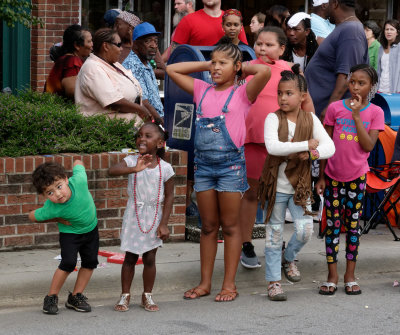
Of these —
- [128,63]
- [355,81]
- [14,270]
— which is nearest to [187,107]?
[128,63]

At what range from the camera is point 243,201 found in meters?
6.91

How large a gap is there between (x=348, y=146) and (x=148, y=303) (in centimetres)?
194

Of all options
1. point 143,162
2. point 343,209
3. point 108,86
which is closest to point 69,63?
point 108,86

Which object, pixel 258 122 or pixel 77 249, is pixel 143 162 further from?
pixel 258 122

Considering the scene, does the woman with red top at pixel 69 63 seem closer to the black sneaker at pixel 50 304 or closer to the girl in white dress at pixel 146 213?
the girl in white dress at pixel 146 213

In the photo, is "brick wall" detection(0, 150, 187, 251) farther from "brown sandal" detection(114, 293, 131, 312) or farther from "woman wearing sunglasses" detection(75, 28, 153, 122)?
"brown sandal" detection(114, 293, 131, 312)

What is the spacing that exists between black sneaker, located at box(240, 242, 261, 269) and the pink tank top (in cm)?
84

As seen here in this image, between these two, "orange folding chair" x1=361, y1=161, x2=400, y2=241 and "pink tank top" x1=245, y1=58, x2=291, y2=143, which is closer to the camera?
"pink tank top" x1=245, y1=58, x2=291, y2=143

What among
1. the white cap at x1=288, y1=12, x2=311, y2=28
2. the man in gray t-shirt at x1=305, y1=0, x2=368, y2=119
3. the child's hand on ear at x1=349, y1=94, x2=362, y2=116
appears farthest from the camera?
the white cap at x1=288, y1=12, x2=311, y2=28

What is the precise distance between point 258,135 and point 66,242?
1847mm

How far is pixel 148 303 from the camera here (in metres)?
5.95

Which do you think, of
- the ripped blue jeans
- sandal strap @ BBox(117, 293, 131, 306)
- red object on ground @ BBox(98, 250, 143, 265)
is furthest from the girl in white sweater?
red object on ground @ BBox(98, 250, 143, 265)

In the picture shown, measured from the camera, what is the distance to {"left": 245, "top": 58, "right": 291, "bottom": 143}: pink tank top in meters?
6.76

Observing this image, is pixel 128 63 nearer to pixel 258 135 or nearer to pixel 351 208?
pixel 258 135
